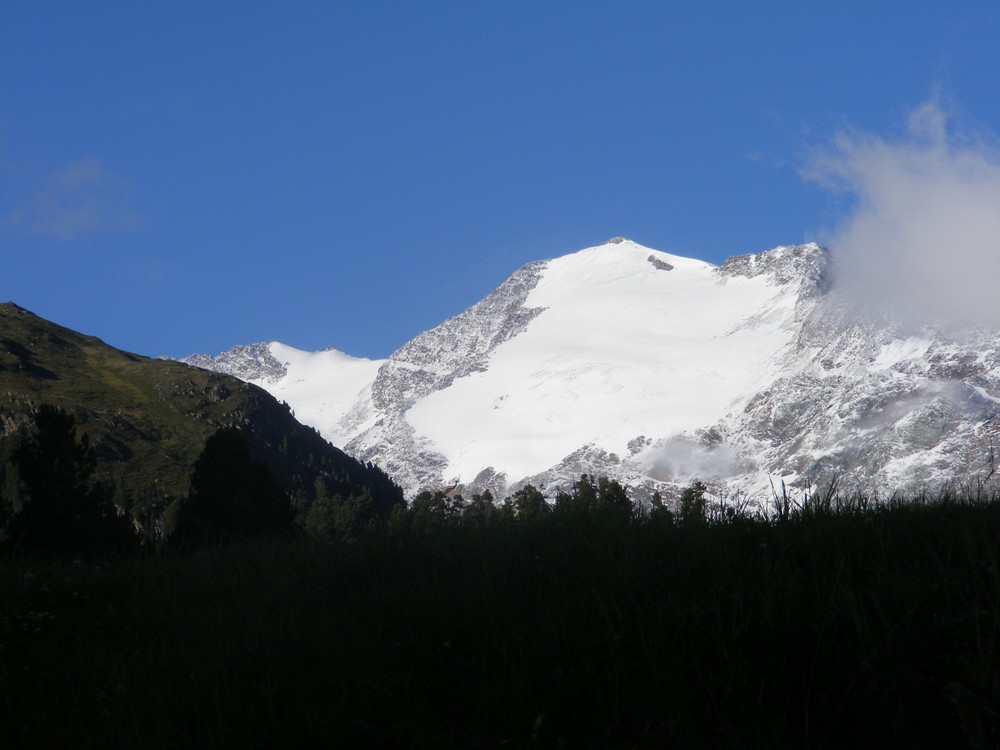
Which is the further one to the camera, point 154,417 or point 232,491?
point 154,417

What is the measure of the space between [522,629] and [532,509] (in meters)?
3.71

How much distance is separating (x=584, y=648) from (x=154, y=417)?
17174cm

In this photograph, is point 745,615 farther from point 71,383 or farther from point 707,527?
point 71,383

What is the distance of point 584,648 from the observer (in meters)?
6.09

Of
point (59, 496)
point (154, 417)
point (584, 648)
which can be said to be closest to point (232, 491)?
point (59, 496)

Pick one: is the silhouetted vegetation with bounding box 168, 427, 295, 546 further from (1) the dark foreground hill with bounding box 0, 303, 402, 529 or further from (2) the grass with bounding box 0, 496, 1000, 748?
(1) the dark foreground hill with bounding box 0, 303, 402, 529

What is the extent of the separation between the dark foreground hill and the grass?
10601 cm

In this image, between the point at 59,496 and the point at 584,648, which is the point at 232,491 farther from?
the point at 584,648

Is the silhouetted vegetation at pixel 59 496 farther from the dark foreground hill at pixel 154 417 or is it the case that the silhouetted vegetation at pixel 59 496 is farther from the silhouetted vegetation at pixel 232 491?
the dark foreground hill at pixel 154 417

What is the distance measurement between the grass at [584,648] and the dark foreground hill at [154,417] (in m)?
106

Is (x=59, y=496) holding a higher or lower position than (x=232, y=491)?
lower

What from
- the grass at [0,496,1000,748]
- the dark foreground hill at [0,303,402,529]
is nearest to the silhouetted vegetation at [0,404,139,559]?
the grass at [0,496,1000,748]

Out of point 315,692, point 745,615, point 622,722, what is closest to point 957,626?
point 745,615

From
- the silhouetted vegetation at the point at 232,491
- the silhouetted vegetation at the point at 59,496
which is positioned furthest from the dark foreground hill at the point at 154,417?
the silhouetted vegetation at the point at 59,496
